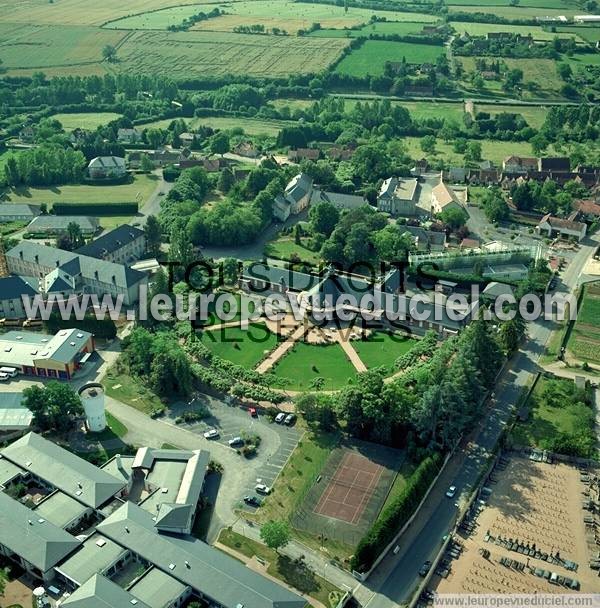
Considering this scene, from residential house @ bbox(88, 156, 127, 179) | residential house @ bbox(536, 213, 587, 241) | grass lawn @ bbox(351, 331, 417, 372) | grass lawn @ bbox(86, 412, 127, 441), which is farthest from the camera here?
residential house @ bbox(88, 156, 127, 179)

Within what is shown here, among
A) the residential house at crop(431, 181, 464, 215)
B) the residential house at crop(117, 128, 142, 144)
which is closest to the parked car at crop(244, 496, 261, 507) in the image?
the residential house at crop(431, 181, 464, 215)

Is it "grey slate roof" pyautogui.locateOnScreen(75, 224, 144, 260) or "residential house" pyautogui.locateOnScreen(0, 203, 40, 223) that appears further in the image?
"residential house" pyautogui.locateOnScreen(0, 203, 40, 223)

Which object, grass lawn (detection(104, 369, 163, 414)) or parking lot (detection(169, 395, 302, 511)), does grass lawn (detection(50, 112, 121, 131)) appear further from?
parking lot (detection(169, 395, 302, 511))

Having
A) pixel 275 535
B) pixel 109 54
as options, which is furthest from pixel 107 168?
pixel 275 535

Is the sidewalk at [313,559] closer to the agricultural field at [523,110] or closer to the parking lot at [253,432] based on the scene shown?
the parking lot at [253,432]

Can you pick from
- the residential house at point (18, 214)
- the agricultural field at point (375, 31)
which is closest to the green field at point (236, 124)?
the residential house at point (18, 214)

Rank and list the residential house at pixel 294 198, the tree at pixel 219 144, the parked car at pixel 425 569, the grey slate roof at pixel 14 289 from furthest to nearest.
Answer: the tree at pixel 219 144, the residential house at pixel 294 198, the grey slate roof at pixel 14 289, the parked car at pixel 425 569
